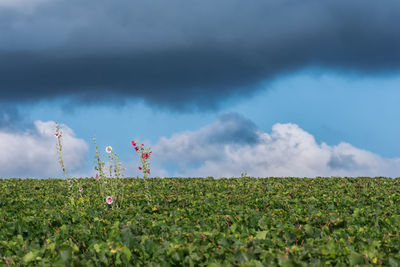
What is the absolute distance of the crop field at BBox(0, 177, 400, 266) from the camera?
4.70m

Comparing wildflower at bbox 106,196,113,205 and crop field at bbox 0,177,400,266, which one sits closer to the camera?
crop field at bbox 0,177,400,266

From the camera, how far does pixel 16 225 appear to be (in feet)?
26.1

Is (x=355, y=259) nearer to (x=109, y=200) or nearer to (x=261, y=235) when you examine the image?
(x=261, y=235)

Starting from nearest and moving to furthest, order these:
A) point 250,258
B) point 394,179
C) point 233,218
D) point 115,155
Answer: point 250,258, point 233,218, point 115,155, point 394,179

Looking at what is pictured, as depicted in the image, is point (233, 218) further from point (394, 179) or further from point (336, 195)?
point (394, 179)

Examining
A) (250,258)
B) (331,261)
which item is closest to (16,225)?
(250,258)

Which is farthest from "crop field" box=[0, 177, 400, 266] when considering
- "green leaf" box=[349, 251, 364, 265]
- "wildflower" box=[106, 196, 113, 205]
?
"wildflower" box=[106, 196, 113, 205]

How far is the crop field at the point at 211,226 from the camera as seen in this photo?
4.70 m

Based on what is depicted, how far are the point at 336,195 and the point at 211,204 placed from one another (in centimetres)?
379

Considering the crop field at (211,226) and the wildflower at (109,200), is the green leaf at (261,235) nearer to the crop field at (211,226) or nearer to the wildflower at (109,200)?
the crop field at (211,226)

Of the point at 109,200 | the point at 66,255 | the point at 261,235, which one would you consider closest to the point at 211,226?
the point at 261,235

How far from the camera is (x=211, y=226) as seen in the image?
7355mm

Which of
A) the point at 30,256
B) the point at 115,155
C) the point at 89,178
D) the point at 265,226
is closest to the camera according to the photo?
the point at 30,256

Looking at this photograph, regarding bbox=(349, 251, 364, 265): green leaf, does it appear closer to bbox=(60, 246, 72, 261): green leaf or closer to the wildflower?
bbox=(60, 246, 72, 261): green leaf
